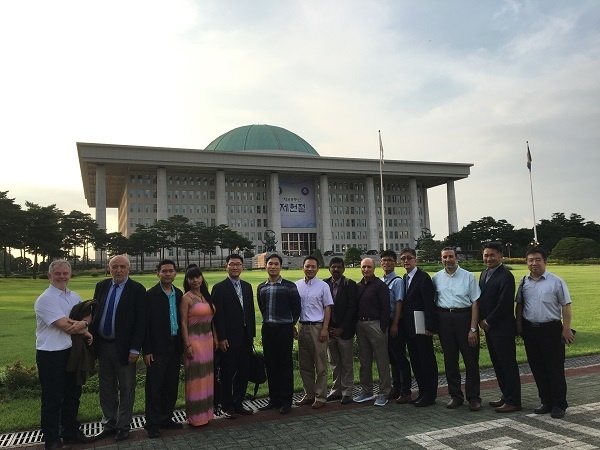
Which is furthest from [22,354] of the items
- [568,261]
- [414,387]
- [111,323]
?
[568,261]

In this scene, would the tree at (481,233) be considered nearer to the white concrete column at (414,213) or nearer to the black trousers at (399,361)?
the white concrete column at (414,213)

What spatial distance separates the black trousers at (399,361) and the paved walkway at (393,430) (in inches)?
17.7

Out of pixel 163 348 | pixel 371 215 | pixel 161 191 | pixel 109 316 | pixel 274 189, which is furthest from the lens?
pixel 371 215

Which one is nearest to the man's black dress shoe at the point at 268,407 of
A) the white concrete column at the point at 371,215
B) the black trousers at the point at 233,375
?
the black trousers at the point at 233,375

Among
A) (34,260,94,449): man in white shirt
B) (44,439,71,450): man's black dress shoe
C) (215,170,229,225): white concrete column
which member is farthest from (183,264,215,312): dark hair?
(215,170,229,225): white concrete column

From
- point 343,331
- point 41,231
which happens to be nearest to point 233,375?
point 343,331

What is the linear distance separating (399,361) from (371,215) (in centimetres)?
8406

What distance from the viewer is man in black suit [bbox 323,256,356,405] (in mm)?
6863

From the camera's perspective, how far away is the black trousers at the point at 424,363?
651 centimetres

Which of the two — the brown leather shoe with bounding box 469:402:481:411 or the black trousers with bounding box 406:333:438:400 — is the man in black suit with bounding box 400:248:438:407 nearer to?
the black trousers with bounding box 406:333:438:400

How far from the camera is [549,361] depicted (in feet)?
19.9

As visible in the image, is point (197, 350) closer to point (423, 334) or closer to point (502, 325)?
point (423, 334)

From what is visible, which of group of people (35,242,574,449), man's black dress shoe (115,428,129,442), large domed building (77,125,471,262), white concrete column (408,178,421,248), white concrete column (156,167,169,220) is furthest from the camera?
white concrete column (408,178,421,248)

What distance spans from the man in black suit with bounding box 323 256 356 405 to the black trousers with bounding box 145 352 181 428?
90.0 inches
